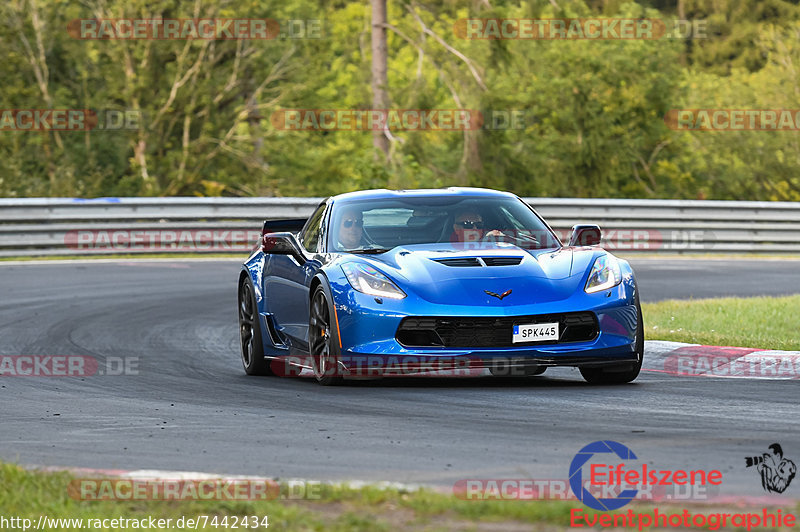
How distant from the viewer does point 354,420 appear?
7.90 m

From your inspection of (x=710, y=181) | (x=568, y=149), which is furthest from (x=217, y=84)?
(x=710, y=181)

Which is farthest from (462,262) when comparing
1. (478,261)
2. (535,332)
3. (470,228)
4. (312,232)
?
(312,232)

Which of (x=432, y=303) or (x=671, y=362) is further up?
(x=432, y=303)

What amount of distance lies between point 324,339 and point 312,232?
1.63 m

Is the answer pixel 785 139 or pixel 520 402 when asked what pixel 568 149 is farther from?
pixel 520 402

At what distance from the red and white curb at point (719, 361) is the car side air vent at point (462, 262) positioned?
6.47 ft

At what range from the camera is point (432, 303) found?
9.28m

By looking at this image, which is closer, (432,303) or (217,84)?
(432,303)

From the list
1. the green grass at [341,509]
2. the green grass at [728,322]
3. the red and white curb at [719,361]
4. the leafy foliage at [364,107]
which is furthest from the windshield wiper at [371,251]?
the leafy foliage at [364,107]

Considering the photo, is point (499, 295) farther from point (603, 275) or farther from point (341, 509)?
point (341, 509)

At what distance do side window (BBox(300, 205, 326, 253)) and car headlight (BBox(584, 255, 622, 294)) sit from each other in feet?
7.26

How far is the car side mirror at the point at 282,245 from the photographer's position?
1083cm

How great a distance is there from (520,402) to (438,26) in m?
52.9

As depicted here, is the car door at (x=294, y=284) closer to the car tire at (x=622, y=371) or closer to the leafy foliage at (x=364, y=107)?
the car tire at (x=622, y=371)
